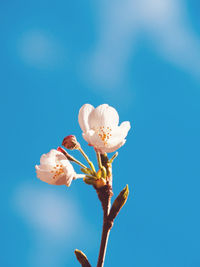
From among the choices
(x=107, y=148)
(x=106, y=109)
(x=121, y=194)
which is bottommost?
(x=121, y=194)

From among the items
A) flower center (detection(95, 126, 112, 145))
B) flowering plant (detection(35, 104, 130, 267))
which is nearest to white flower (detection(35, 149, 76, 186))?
flowering plant (detection(35, 104, 130, 267))

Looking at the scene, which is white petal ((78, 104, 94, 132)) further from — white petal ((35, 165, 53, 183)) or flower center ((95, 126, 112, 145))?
white petal ((35, 165, 53, 183))

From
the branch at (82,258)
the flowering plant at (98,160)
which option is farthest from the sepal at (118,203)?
the branch at (82,258)

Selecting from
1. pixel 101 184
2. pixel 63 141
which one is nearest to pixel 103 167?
pixel 101 184

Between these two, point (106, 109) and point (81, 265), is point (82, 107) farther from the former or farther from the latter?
point (81, 265)

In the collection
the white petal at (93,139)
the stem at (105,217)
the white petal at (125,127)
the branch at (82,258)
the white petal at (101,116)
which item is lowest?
the branch at (82,258)

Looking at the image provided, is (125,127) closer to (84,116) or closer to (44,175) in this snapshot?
(84,116)

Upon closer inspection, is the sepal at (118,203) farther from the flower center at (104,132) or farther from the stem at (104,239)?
the flower center at (104,132)
